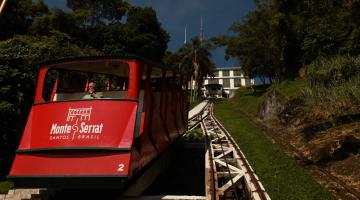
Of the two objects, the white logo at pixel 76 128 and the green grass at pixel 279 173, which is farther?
the green grass at pixel 279 173

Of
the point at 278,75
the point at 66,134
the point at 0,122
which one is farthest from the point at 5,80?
the point at 278,75

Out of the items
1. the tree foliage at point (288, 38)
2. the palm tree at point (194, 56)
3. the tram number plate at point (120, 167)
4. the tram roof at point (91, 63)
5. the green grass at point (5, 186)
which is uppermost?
the palm tree at point (194, 56)

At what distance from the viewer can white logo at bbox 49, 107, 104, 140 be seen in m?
6.32

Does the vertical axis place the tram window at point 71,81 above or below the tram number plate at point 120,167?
above

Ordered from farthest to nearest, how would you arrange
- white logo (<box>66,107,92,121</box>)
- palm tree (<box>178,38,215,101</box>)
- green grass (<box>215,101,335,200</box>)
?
1. palm tree (<box>178,38,215,101</box>)
2. green grass (<box>215,101,335,200</box>)
3. white logo (<box>66,107,92,121</box>)

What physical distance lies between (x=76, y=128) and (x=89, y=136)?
352mm

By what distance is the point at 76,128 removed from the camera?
21.0 ft

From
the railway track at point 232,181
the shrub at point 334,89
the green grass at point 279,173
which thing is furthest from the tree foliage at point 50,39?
the shrub at point 334,89

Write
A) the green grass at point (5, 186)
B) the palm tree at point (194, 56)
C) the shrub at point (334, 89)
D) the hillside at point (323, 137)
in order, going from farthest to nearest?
1. the palm tree at point (194, 56)
2. the shrub at point (334, 89)
3. the green grass at point (5, 186)
4. the hillside at point (323, 137)

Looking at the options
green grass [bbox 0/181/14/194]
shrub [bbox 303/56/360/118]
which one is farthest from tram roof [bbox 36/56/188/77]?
shrub [bbox 303/56/360/118]

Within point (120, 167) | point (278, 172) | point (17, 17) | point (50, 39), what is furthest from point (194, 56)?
point (120, 167)

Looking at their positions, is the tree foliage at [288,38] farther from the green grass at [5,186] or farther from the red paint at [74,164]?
the green grass at [5,186]

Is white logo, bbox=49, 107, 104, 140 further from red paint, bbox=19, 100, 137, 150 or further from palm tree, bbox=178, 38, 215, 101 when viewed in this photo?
palm tree, bbox=178, 38, 215, 101

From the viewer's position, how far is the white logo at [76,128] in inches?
249
